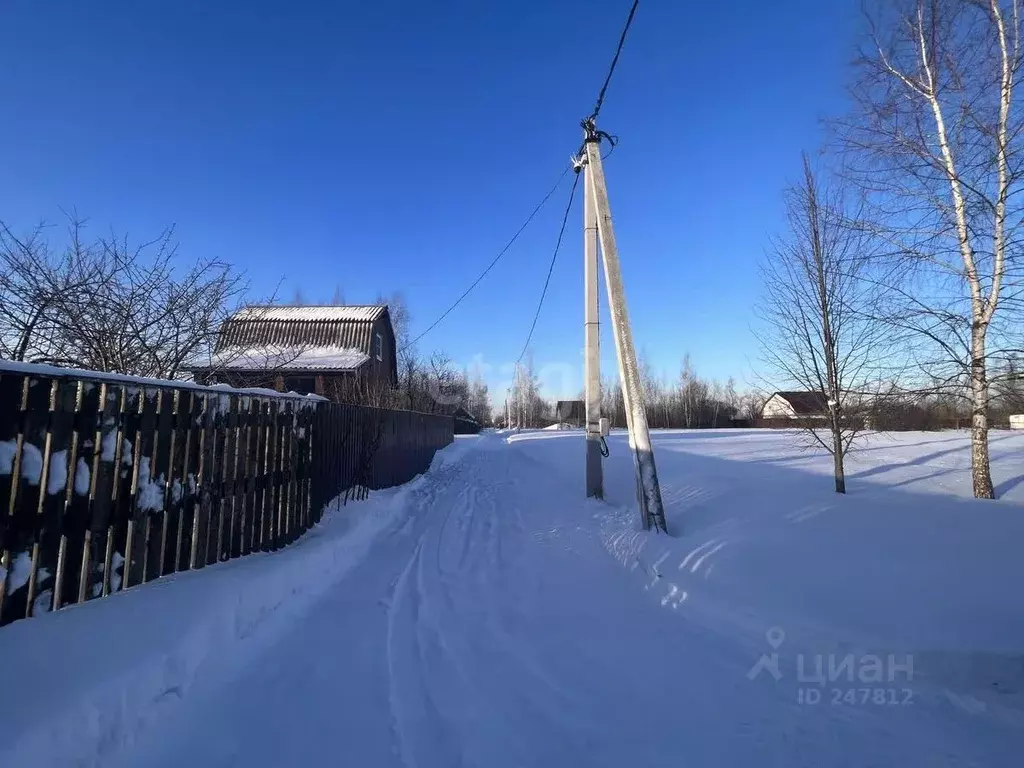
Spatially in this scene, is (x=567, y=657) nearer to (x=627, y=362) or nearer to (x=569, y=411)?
(x=627, y=362)

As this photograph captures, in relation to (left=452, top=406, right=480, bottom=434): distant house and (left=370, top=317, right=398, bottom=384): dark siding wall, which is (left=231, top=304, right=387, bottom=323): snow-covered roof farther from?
(left=452, top=406, right=480, bottom=434): distant house

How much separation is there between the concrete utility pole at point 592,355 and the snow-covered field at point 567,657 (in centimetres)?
402

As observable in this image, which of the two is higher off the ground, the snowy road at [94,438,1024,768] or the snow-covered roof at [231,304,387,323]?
the snow-covered roof at [231,304,387,323]

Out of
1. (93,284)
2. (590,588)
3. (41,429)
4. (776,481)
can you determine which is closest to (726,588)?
(590,588)

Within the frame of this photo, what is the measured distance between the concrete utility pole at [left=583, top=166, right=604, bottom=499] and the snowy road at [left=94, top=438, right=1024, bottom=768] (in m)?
5.02

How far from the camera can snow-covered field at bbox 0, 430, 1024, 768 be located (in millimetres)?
2451

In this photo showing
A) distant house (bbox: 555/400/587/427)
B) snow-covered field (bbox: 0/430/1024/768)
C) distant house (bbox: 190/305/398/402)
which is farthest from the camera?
distant house (bbox: 555/400/587/427)

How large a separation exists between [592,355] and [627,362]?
286 cm

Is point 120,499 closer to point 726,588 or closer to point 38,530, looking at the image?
point 38,530

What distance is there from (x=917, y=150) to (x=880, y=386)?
3599 millimetres

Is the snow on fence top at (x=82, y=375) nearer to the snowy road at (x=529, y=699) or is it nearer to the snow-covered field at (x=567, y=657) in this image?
the snow-covered field at (x=567, y=657)

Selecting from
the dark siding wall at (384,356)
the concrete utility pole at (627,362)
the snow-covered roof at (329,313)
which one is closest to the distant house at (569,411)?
the dark siding wall at (384,356)

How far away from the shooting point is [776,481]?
945cm

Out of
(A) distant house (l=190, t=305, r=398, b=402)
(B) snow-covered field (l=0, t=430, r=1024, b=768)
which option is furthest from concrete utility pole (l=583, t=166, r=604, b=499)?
(A) distant house (l=190, t=305, r=398, b=402)
